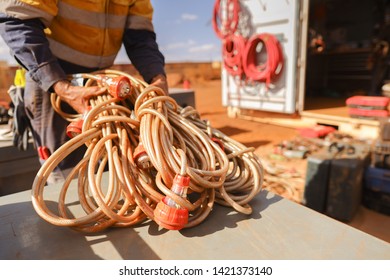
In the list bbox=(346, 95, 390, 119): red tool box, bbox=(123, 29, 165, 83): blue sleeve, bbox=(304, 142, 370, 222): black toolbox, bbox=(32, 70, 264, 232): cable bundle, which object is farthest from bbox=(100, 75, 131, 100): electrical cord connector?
bbox=(346, 95, 390, 119): red tool box

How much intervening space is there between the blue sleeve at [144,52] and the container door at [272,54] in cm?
326

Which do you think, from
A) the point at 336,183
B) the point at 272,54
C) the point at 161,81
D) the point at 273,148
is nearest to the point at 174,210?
the point at 161,81

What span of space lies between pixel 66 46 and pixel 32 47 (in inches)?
9.1

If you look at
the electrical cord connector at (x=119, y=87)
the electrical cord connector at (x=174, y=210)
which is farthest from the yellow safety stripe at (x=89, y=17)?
the electrical cord connector at (x=174, y=210)

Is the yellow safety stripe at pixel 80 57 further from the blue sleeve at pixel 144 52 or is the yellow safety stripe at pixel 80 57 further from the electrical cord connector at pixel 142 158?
the electrical cord connector at pixel 142 158

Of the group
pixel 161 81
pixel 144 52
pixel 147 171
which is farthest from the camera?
pixel 144 52

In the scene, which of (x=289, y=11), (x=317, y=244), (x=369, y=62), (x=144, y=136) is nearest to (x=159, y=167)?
(x=144, y=136)

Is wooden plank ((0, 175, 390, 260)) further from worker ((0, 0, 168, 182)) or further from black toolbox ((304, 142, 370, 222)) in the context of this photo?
black toolbox ((304, 142, 370, 222))

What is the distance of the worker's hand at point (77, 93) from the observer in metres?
0.86

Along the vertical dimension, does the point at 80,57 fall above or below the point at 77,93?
above

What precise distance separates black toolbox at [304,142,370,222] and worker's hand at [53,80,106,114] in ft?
5.79

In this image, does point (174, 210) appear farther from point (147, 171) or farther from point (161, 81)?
point (161, 81)

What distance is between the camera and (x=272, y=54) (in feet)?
13.5
